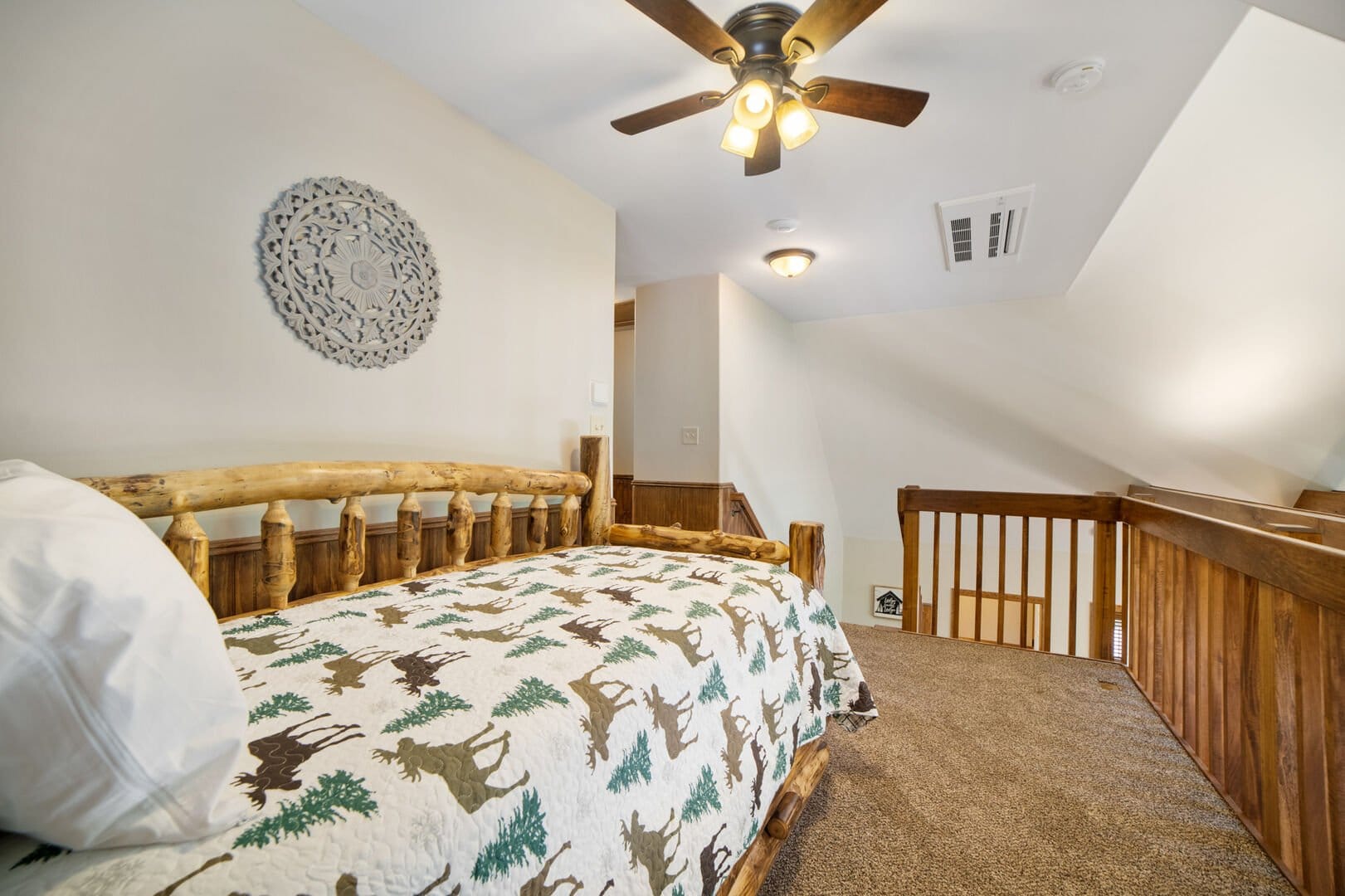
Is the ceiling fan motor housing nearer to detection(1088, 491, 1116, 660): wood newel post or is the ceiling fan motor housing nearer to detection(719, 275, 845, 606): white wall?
detection(719, 275, 845, 606): white wall

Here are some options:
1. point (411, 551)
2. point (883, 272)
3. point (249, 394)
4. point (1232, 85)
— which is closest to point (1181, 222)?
point (1232, 85)

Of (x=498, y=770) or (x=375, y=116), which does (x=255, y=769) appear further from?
(x=375, y=116)

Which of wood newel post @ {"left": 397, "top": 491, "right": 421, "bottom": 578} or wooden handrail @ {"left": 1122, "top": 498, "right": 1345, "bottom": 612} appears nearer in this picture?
wooden handrail @ {"left": 1122, "top": 498, "right": 1345, "bottom": 612}

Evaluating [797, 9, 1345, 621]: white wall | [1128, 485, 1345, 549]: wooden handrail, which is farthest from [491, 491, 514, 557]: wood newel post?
[797, 9, 1345, 621]: white wall

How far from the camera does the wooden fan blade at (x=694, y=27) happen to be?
1.32 metres

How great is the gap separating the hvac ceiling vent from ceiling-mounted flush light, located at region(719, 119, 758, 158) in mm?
1368

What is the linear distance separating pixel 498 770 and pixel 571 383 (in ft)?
6.47

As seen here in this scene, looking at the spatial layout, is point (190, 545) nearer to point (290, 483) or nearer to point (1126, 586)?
point (290, 483)

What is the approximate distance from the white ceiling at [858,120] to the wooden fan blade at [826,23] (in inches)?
10.8

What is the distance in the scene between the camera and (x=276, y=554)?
1421 mm

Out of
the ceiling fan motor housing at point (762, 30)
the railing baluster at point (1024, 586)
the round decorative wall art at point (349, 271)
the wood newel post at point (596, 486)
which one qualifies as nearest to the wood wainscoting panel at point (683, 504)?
the wood newel post at point (596, 486)

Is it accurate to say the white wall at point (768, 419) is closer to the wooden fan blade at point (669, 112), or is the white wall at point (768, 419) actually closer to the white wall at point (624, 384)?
the white wall at point (624, 384)

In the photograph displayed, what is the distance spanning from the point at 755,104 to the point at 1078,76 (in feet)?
3.48

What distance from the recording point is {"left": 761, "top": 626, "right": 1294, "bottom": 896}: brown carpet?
142 cm
